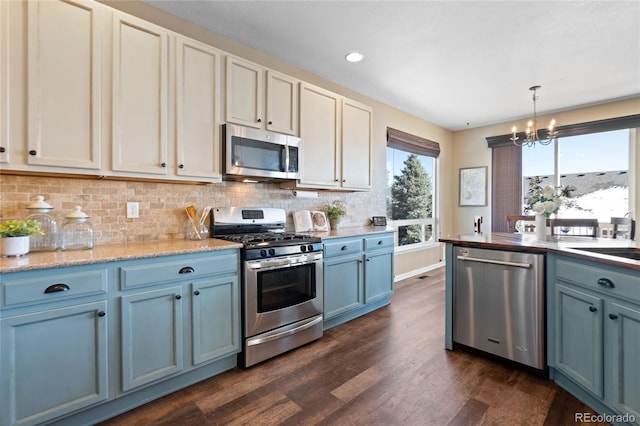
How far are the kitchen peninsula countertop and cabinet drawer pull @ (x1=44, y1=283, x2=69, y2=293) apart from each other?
0.33 feet

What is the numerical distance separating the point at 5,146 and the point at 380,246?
3.12 m

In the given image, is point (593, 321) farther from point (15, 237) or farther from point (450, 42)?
point (15, 237)

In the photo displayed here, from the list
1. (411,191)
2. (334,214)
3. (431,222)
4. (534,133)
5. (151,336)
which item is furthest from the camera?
(431,222)

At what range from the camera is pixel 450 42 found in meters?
2.79

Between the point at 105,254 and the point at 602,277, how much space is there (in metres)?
2.82

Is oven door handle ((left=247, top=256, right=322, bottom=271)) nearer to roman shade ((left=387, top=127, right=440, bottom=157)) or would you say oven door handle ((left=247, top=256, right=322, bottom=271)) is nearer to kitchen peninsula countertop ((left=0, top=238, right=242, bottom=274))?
kitchen peninsula countertop ((left=0, top=238, right=242, bottom=274))

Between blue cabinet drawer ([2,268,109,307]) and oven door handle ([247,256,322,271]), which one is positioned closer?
blue cabinet drawer ([2,268,109,307])

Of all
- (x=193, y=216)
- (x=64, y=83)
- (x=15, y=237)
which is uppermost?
(x=64, y=83)

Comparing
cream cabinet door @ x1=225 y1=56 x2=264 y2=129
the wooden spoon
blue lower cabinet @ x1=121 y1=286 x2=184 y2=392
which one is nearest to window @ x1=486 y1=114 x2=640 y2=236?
cream cabinet door @ x1=225 y1=56 x2=264 y2=129

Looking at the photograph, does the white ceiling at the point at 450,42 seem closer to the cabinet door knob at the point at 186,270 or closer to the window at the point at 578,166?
→ the window at the point at 578,166

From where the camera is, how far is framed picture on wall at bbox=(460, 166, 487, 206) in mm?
5559

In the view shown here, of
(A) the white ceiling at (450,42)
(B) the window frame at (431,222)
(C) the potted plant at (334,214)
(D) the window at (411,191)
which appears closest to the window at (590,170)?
(A) the white ceiling at (450,42)

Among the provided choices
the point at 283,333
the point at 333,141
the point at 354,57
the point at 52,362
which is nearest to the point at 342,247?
the point at 283,333

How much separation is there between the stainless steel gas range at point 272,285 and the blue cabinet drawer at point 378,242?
77cm
